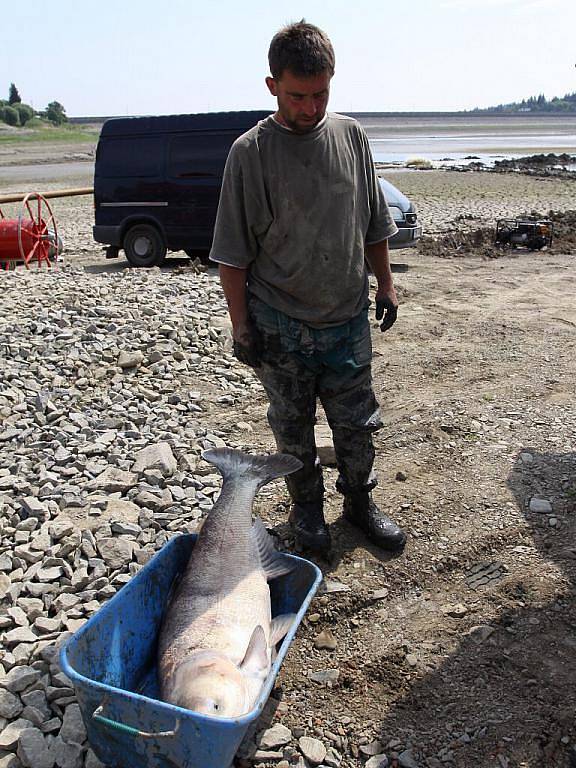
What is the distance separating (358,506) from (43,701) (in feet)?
5.82

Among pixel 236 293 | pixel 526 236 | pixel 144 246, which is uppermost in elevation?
pixel 236 293

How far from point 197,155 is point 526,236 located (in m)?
5.46

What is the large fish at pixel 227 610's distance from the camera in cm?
252

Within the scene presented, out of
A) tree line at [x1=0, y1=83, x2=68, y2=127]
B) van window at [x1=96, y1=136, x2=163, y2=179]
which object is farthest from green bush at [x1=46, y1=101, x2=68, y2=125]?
van window at [x1=96, y1=136, x2=163, y2=179]

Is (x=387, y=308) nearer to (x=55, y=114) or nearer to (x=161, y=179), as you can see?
(x=161, y=179)

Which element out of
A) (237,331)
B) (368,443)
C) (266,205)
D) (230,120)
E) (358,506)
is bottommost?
(358,506)

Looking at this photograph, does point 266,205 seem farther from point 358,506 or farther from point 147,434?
point 147,434

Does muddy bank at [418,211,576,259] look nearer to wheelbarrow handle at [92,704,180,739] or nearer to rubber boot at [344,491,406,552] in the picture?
rubber boot at [344,491,406,552]

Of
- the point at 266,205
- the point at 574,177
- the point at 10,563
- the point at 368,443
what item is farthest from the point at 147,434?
the point at 574,177

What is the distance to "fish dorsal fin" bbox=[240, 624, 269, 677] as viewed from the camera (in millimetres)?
2627

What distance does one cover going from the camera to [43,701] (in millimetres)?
2936

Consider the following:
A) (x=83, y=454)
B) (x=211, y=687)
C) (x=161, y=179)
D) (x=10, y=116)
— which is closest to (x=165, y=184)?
(x=161, y=179)

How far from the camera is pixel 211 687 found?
2484 millimetres

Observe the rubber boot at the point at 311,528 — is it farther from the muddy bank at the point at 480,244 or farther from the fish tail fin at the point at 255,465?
the muddy bank at the point at 480,244
